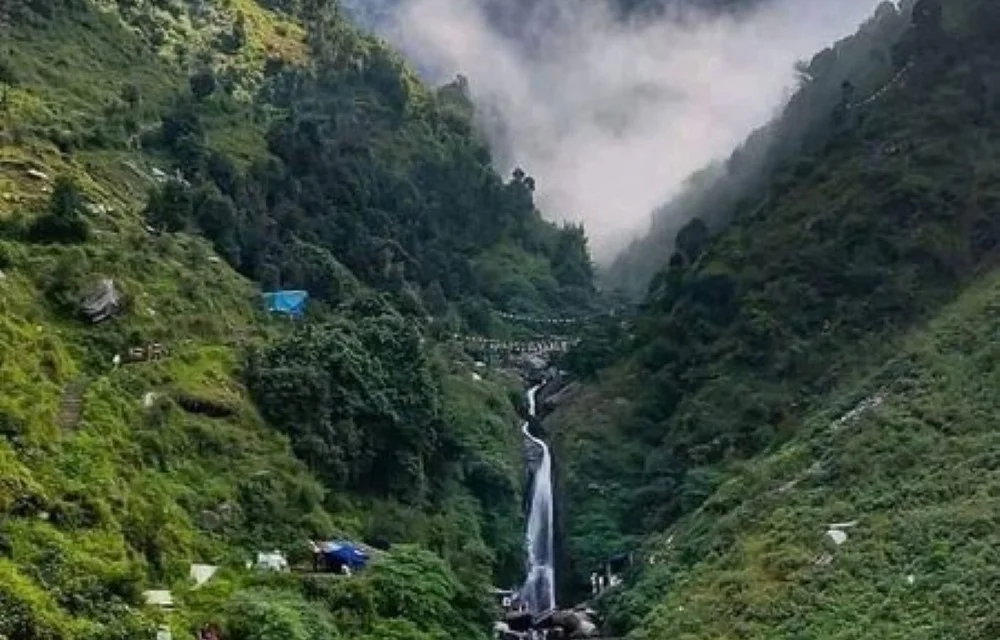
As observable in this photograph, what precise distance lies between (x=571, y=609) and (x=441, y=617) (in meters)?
16.7

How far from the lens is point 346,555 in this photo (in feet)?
161

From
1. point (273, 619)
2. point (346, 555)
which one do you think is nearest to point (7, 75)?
point (346, 555)

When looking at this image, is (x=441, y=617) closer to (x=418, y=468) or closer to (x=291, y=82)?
(x=418, y=468)

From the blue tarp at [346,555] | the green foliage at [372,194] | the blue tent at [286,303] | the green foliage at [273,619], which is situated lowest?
the green foliage at [273,619]

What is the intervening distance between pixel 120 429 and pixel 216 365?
33.5 ft

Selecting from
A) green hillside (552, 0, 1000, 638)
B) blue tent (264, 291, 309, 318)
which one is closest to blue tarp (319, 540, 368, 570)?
green hillside (552, 0, 1000, 638)

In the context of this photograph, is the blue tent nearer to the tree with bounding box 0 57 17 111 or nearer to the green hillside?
the green hillside

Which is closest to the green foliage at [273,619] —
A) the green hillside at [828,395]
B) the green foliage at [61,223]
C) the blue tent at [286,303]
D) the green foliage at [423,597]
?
the green foliage at [423,597]

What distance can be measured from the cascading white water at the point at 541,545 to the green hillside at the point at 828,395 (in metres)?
1.63

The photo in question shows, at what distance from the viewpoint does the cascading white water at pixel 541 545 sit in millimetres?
67312

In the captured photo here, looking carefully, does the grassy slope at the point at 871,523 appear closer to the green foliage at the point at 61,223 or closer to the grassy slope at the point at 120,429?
the grassy slope at the point at 120,429

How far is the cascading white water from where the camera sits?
6731 cm

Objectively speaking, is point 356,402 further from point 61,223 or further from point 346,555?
point 61,223

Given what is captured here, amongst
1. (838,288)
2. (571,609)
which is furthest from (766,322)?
(571,609)
